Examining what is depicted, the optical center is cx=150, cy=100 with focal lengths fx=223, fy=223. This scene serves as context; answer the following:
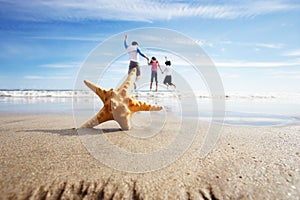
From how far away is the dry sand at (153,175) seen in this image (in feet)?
5.96

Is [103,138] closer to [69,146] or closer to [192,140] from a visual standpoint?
Result: [69,146]

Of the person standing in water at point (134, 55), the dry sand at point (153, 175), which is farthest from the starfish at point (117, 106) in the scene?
the person standing in water at point (134, 55)

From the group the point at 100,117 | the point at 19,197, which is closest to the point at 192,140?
the point at 100,117

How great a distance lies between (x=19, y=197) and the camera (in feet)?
5.77

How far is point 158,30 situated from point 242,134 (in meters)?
2.30

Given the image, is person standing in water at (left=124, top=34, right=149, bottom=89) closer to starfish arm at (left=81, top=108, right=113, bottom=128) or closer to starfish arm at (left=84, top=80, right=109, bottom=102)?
starfish arm at (left=84, top=80, right=109, bottom=102)

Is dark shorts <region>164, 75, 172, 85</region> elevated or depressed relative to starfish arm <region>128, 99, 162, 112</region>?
elevated

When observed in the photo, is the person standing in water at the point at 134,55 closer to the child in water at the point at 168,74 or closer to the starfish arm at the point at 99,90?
the child in water at the point at 168,74

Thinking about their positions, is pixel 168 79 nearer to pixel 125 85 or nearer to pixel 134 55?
pixel 134 55

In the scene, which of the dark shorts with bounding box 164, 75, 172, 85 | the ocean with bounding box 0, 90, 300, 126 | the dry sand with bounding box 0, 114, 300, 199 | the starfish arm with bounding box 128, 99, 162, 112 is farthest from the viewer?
the dark shorts with bounding box 164, 75, 172, 85

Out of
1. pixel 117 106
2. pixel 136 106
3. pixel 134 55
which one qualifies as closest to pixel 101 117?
pixel 117 106

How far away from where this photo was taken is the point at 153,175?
2076 mm

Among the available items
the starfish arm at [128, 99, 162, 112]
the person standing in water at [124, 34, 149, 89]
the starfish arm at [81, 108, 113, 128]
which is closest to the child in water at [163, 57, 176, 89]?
the person standing in water at [124, 34, 149, 89]

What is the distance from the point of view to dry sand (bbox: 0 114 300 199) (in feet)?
5.96
